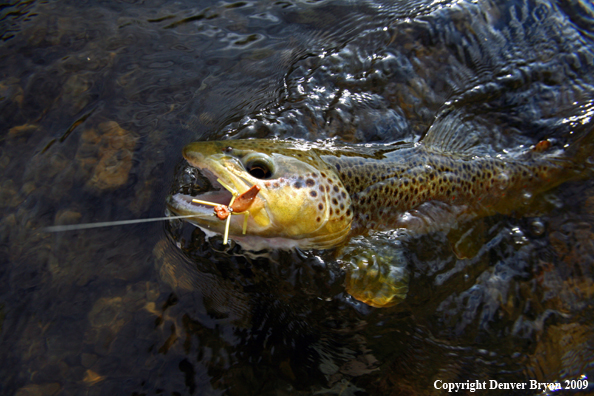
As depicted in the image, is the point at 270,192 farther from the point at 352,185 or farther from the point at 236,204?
the point at 352,185

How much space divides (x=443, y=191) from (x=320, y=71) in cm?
191

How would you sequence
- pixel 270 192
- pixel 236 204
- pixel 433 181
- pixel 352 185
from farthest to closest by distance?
pixel 433 181
pixel 352 185
pixel 270 192
pixel 236 204

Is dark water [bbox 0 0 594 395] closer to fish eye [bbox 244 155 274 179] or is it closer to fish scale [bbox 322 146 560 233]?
fish scale [bbox 322 146 560 233]

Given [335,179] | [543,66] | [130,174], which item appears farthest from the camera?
[543,66]

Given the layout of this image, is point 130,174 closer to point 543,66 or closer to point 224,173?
point 224,173

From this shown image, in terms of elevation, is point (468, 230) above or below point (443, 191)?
below

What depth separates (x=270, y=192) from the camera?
278 centimetres

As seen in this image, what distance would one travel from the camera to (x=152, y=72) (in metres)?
4.16

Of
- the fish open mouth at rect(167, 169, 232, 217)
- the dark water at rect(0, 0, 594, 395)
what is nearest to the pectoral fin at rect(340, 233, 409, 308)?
the dark water at rect(0, 0, 594, 395)

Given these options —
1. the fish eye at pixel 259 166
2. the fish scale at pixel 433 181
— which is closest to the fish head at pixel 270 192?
the fish eye at pixel 259 166

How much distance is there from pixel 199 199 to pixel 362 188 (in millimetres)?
1364

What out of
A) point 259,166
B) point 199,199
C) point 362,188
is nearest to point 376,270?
point 362,188

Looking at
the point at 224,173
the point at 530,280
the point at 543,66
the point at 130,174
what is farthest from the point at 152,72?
the point at 543,66

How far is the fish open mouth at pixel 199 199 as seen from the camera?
2.77 m
